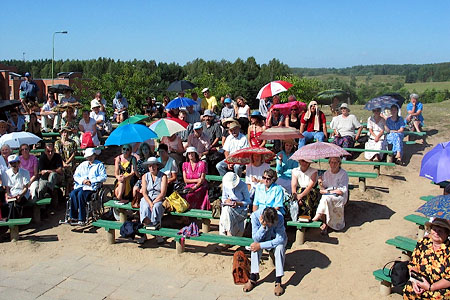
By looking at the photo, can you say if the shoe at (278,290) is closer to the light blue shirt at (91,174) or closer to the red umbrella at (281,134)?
the red umbrella at (281,134)

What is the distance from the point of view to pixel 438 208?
480 centimetres

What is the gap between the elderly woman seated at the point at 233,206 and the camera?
7.05 m

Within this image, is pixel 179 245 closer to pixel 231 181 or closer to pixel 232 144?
pixel 231 181

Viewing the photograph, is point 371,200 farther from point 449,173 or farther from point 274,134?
point 449,173

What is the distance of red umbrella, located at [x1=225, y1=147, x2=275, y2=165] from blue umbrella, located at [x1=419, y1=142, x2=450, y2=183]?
250cm

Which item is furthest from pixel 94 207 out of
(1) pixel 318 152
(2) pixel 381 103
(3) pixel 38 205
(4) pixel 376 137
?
(2) pixel 381 103

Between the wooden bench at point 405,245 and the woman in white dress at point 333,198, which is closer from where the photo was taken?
the wooden bench at point 405,245

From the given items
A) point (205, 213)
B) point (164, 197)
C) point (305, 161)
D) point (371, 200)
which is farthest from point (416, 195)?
point (164, 197)

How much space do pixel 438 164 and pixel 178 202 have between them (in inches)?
157

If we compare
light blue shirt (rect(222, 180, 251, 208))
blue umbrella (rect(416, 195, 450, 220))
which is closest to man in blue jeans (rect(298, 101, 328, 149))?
light blue shirt (rect(222, 180, 251, 208))

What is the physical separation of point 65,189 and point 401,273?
6846 mm

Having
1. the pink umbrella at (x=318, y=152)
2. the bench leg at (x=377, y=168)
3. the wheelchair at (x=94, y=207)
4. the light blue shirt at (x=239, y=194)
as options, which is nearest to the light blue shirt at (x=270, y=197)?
the light blue shirt at (x=239, y=194)

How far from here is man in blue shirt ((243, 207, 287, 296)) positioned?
19.6 feet

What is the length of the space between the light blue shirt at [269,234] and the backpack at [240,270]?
1.08ft
